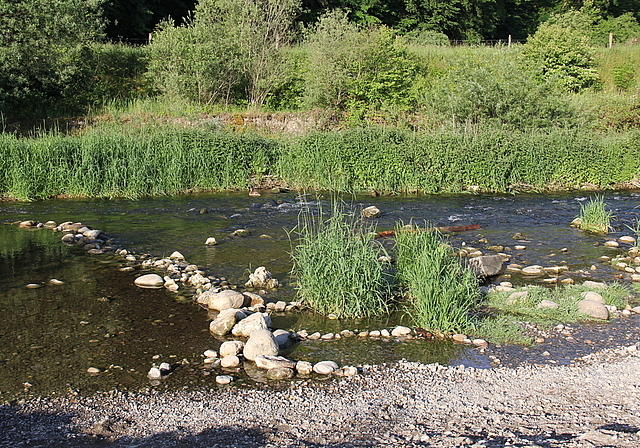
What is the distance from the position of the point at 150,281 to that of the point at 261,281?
5.71 ft

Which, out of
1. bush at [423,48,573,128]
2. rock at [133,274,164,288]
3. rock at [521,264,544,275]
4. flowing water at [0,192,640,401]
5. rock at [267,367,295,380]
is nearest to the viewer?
rock at [267,367,295,380]

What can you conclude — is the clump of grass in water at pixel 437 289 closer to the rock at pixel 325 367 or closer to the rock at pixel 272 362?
the rock at pixel 325 367

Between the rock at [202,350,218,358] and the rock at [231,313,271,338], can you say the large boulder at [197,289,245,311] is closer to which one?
the rock at [231,313,271,338]

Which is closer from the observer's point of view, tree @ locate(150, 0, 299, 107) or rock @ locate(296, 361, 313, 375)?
rock @ locate(296, 361, 313, 375)

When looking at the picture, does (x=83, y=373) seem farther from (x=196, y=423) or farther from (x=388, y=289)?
(x=388, y=289)

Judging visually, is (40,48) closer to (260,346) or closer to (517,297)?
(260,346)

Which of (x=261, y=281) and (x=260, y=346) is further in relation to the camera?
(x=261, y=281)

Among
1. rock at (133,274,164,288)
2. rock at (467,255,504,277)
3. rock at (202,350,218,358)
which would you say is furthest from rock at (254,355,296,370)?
rock at (467,255,504,277)

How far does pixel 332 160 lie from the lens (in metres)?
19.7

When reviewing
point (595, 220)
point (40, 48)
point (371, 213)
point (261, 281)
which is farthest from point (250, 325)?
point (40, 48)

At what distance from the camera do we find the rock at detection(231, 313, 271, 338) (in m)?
7.72

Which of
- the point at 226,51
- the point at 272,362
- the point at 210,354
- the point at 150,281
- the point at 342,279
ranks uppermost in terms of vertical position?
the point at 226,51

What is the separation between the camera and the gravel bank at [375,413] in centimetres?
516

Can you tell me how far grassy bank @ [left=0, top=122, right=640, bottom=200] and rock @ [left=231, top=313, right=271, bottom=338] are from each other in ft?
36.0
